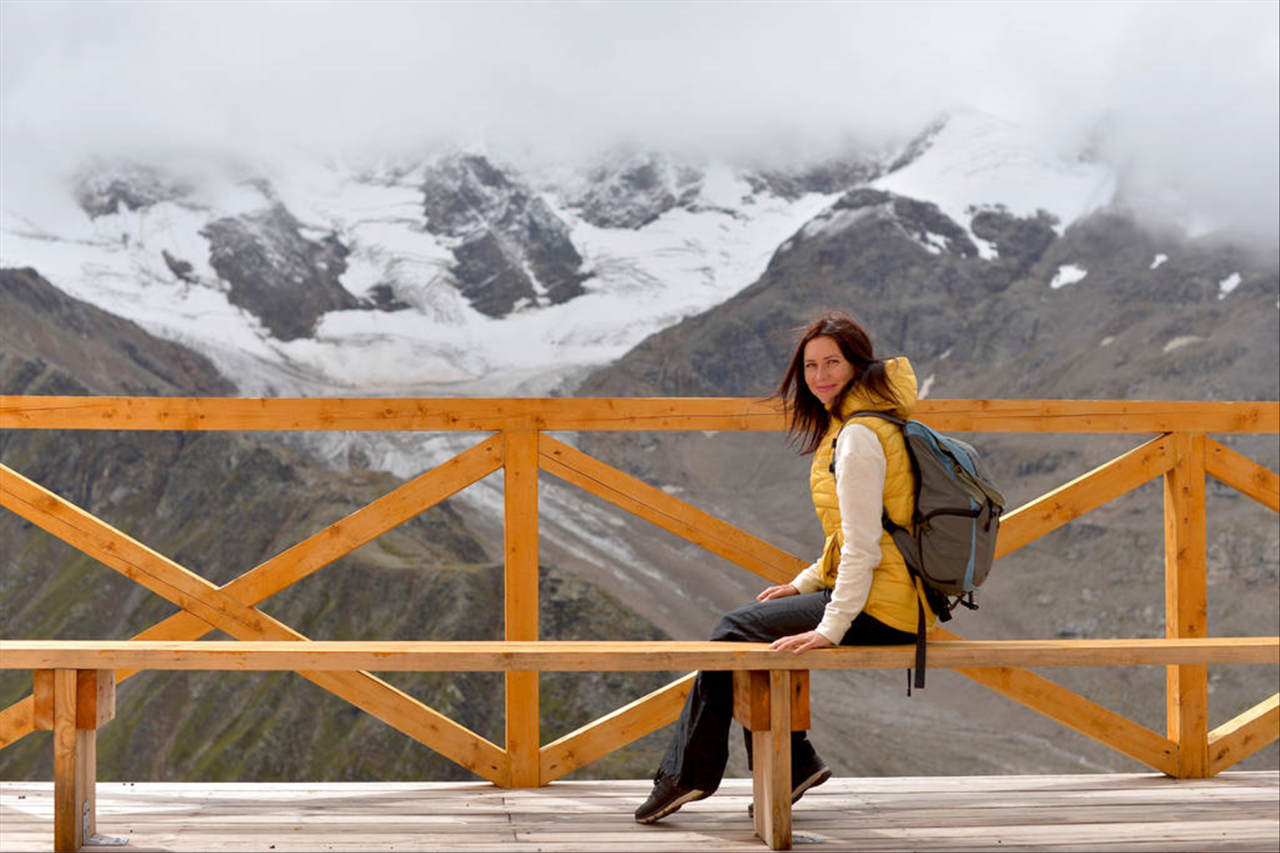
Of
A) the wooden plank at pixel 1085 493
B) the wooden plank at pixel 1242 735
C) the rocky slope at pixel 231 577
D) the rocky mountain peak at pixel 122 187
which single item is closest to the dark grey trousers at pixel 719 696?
the wooden plank at pixel 1085 493

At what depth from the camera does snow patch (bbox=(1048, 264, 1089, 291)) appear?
2514 inches

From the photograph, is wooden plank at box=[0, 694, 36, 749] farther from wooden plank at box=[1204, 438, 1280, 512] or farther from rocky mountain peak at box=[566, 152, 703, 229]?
rocky mountain peak at box=[566, 152, 703, 229]

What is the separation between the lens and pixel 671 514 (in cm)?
330

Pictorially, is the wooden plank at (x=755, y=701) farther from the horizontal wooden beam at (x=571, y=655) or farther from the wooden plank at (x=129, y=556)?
the wooden plank at (x=129, y=556)

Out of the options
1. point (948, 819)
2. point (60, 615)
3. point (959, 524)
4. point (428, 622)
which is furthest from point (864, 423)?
point (60, 615)

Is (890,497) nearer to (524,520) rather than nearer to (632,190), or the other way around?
(524,520)

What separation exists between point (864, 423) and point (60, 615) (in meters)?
40.3

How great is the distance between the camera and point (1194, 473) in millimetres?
3531

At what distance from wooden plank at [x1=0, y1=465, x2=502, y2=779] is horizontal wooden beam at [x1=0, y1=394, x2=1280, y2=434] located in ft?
0.72

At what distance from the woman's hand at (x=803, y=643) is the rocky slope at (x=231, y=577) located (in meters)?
23.0

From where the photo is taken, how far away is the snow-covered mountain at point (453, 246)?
2603 inches

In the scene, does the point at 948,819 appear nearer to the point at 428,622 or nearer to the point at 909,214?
the point at 428,622

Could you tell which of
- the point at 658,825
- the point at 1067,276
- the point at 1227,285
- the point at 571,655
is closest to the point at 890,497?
the point at 571,655

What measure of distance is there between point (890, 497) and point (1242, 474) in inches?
66.0
